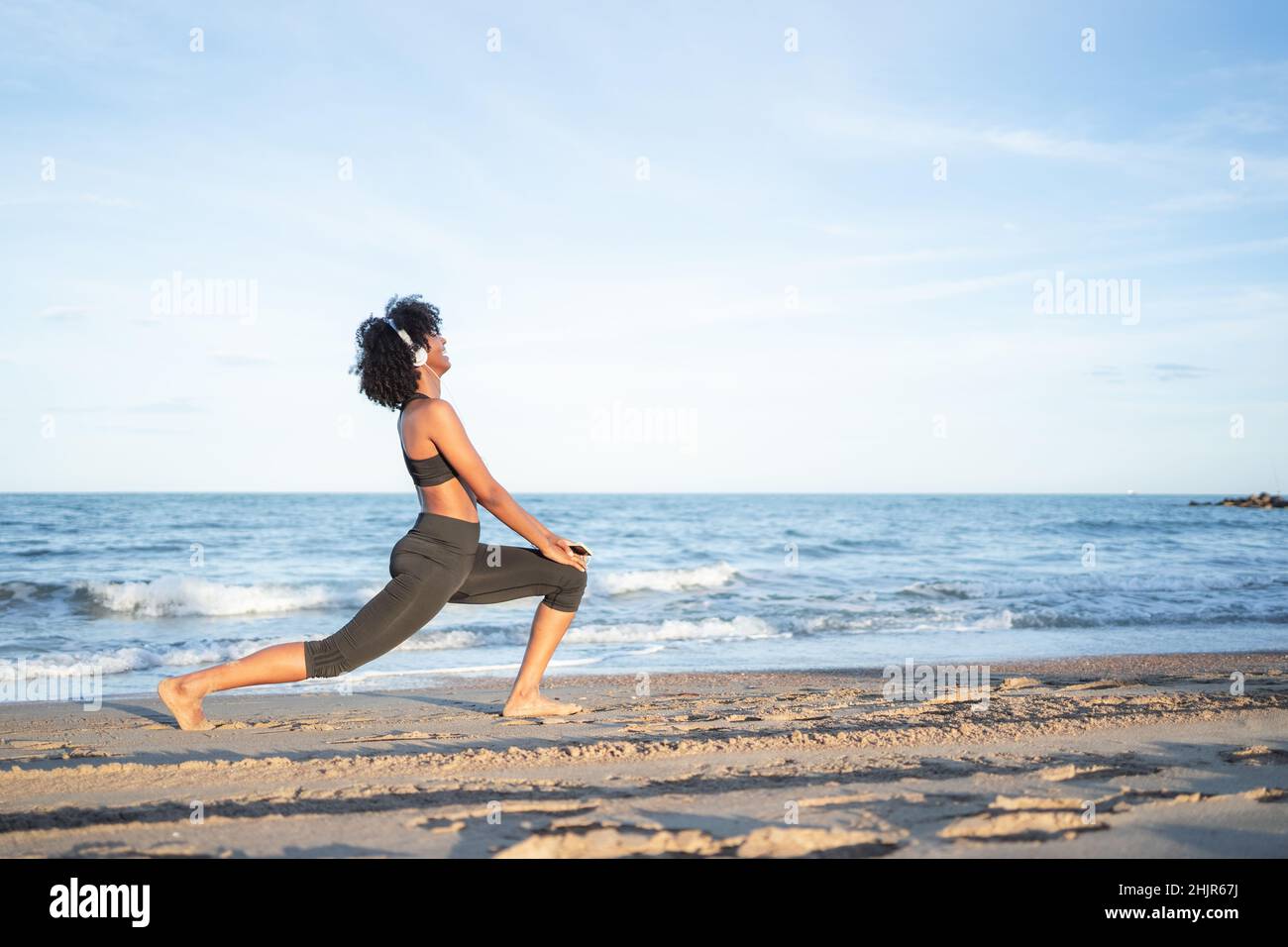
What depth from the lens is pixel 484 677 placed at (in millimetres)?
7508

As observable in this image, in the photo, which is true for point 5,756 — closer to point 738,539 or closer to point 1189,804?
point 1189,804

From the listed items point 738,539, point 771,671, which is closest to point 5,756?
point 771,671

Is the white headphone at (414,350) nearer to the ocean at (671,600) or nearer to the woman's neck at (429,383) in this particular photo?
the woman's neck at (429,383)

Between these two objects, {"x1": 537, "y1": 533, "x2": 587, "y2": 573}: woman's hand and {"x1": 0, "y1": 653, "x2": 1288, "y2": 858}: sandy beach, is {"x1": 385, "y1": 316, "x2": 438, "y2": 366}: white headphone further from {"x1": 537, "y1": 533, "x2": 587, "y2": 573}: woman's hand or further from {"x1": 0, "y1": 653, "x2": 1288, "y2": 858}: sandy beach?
{"x1": 0, "y1": 653, "x2": 1288, "y2": 858}: sandy beach

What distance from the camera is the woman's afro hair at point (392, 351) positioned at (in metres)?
4.30

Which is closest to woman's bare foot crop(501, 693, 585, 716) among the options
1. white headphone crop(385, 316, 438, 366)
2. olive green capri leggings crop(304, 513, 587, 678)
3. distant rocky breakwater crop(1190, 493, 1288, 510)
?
olive green capri leggings crop(304, 513, 587, 678)

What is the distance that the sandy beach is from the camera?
8.65ft

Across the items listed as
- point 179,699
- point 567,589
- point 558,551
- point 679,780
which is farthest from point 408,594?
point 679,780

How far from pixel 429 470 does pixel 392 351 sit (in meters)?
0.57

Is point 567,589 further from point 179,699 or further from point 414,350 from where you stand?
point 179,699

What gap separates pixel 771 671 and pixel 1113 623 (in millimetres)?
5738

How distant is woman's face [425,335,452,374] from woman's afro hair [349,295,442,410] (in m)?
0.02

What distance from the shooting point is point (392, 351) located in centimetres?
431

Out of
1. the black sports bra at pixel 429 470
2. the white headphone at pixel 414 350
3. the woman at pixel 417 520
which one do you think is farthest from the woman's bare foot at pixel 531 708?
the white headphone at pixel 414 350
